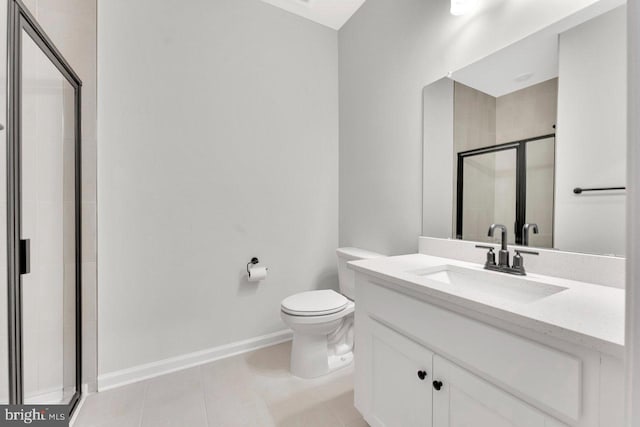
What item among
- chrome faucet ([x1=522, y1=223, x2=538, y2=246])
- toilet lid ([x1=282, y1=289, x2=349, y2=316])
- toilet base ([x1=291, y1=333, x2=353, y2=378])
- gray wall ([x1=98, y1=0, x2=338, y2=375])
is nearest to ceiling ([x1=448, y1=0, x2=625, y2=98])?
chrome faucet ([x1=522, y1=223, x2=538, y2=246])

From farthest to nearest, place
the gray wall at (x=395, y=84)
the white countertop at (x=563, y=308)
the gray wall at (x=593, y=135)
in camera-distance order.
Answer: the gray wall at (x=395, y=84) → the gray wall at (x=593, y=135) → the white countertop at (x=563, y=308)

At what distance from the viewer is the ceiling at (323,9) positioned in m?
2.20

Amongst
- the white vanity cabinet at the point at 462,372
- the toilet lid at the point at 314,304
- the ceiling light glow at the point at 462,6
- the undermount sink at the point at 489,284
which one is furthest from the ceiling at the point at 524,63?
the toilet lid at the point at 314,304

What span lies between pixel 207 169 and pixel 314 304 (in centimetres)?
118

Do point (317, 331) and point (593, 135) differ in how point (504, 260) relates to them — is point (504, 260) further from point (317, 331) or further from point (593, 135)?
point (317, 331)

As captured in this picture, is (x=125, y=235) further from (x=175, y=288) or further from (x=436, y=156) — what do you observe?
(x=436, y=156)

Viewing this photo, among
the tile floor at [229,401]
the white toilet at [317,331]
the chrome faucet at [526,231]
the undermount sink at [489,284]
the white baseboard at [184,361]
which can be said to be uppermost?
the chrome faucet at [526,231]

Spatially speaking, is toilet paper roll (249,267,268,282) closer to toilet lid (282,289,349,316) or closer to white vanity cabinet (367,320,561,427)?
toilet lid (282,289,349,316)

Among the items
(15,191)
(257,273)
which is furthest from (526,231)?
(15,191)

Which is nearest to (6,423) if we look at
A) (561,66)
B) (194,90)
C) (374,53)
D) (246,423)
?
(246,423)

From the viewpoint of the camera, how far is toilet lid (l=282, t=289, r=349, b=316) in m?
1.73

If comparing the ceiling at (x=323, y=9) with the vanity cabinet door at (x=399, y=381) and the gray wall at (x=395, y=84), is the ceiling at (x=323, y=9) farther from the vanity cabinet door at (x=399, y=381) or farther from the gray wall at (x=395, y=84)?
the vanity cabinet door at (x=399, y=381)

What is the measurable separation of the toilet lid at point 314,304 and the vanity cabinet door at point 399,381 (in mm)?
529

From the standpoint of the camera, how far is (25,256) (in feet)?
3.52
